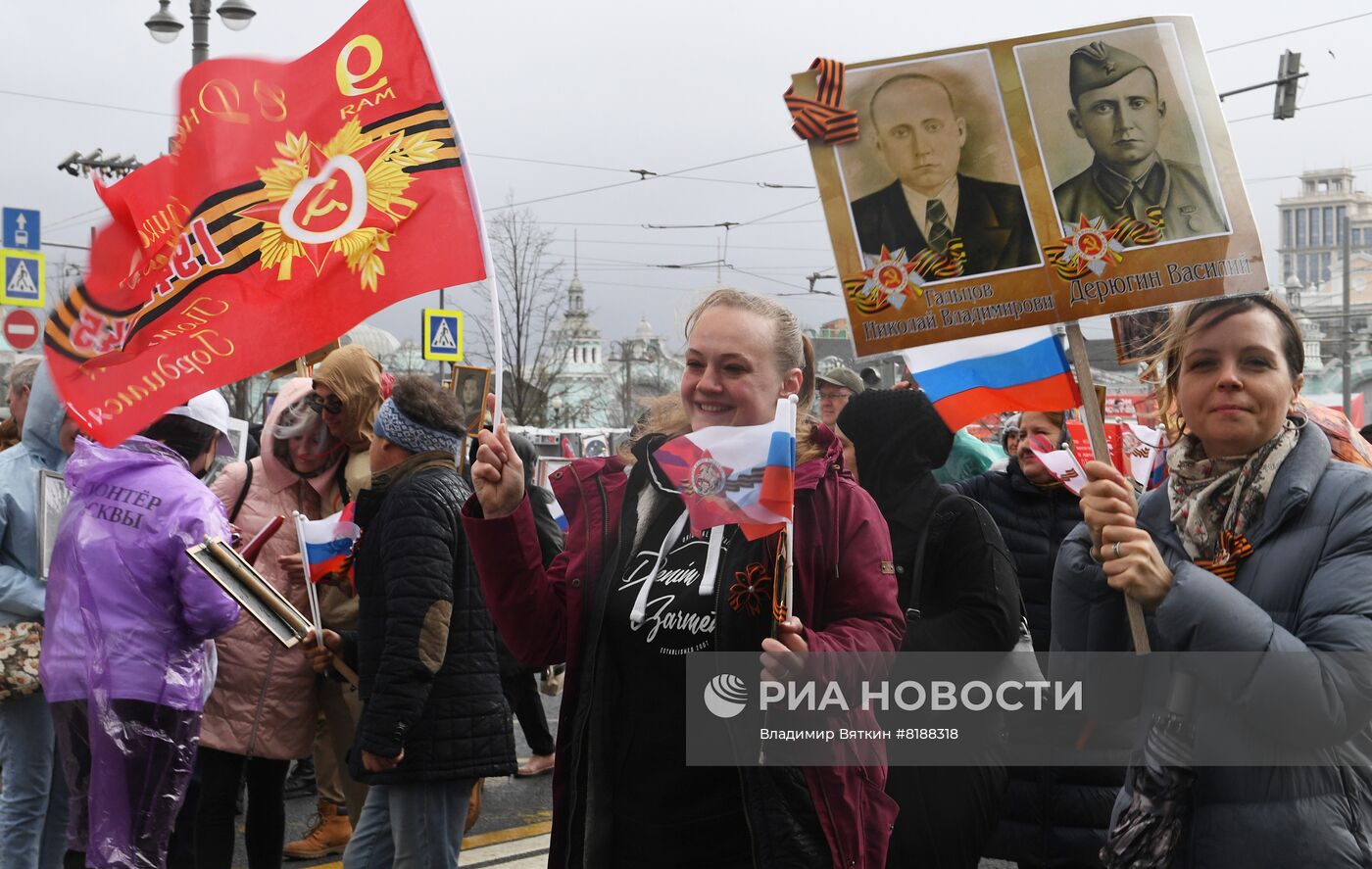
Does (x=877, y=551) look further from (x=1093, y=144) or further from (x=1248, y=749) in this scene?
(x=1093, y=144)

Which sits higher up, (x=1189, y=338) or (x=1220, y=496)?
(x=1189, y=338)

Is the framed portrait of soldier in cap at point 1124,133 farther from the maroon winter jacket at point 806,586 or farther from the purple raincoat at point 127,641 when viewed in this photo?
the purple raincoat at point 127,641

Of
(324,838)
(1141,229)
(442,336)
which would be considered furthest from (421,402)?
(442,336)

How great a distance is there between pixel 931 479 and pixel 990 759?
85cm

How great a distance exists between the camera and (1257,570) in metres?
2.69

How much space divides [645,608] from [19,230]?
1854 centimetres

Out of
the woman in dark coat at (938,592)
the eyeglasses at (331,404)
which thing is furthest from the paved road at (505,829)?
the woman in dark coat at (938,592)

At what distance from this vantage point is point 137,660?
440cm

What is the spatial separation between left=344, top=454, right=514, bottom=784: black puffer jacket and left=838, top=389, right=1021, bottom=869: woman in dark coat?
4.40 feet

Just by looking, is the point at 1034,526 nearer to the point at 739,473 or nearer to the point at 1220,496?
the point at 1220,496

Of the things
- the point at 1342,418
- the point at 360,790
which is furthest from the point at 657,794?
the point at 360,790

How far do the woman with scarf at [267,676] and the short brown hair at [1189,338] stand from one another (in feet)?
10.9

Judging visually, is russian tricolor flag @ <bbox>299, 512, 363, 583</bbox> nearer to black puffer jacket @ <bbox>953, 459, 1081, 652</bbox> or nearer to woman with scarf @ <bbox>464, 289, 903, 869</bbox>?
woman with scarf @ <bbox>464, 289, 903, 869</bbox>

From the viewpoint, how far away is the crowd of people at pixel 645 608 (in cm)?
270
